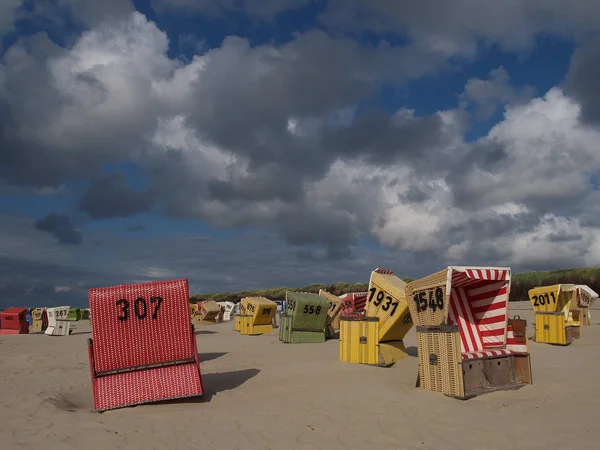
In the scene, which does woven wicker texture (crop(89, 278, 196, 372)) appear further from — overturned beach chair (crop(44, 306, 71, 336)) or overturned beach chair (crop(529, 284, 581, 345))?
overturned beach chair (crop(44, 306, 71, 336))

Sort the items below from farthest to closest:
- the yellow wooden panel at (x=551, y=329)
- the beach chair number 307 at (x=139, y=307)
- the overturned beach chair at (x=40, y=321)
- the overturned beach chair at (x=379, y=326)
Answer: the overturned beach chair at (x=40, y=321), the yellow wooden panel at (x=551, y=329), the overturned beach chair at (x=379, y=326), the beach chair number 307 at (x=139, y=307)

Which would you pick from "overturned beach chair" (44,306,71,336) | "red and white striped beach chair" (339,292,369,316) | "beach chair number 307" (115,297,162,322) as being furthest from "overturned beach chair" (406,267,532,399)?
"overturned beach chair" (44,306,71,336)

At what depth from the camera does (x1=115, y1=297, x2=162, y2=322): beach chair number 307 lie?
9.98 meters

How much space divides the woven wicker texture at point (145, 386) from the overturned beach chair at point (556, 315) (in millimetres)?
15073

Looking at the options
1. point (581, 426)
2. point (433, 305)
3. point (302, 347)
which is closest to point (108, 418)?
point (433, 305)

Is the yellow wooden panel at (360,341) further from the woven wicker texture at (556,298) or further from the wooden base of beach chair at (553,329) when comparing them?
the woven wicker texture at (556,298)

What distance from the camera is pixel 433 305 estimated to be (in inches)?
401

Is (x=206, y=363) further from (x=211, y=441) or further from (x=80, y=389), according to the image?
(x=211, y=441)

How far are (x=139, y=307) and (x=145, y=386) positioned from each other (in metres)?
1.48

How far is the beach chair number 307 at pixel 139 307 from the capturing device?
9.98 m

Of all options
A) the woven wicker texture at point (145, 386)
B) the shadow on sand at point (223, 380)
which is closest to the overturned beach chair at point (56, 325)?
the shadow on sand at point (223, 380)

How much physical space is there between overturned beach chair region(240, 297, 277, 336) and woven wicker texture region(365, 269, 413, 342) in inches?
564

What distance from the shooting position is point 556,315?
774 inches

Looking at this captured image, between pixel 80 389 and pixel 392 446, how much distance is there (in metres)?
7.97
